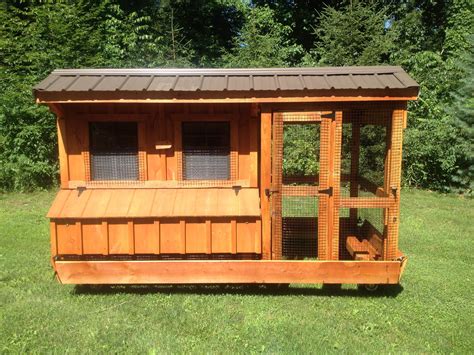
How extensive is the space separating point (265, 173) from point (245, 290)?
149cm

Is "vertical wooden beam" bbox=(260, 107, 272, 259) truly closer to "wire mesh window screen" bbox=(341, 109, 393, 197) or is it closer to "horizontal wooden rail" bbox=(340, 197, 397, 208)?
"horizontal wooden rail" bbox=(340, 197, 397, 208)

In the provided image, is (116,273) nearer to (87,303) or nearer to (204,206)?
(87,303)

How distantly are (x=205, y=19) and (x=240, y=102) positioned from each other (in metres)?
16.6

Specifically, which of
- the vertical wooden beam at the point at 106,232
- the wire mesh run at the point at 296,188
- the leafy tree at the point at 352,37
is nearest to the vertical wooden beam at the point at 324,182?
the wire mesh run at the point at 296,188

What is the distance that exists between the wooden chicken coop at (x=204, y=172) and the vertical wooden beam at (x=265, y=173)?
1 cm

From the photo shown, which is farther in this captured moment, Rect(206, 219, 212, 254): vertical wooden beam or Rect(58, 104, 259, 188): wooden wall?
Rect(58, 104, 259, 188): wooden wall

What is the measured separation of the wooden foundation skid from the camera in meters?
5.06

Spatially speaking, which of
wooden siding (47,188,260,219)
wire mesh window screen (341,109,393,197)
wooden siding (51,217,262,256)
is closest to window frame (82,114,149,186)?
wooden siding (47,188,260,219)

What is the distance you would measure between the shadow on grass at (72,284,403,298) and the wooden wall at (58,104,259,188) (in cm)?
129

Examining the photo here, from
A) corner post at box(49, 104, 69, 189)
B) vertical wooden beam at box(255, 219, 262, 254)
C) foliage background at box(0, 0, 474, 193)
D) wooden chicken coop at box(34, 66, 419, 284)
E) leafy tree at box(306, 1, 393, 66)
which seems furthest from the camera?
leafy tree at box(306, 1, 393, 66)

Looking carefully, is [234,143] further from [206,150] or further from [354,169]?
[354,169]

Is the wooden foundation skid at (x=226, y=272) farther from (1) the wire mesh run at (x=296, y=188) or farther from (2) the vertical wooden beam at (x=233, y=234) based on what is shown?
(1) the wire mesh run at (x=296, y=188)

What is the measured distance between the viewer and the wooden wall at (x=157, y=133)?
17.5 ft

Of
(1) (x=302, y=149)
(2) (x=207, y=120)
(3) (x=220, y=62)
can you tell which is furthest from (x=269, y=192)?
(3) (x=220, y=62)
